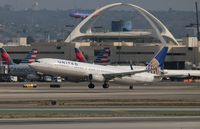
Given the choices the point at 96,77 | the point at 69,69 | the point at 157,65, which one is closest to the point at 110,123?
the point at 69,69

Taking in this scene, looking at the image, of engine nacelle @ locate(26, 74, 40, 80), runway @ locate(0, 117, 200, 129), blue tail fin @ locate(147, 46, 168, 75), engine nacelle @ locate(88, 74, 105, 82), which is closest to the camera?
runway @ locate(0, 117, 200, 129)

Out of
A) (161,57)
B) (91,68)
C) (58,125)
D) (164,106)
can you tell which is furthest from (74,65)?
(58,125)

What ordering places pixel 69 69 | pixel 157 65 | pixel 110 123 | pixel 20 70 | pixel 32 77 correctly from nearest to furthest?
pixel 110 123 < pixel 69 69 < pixel 157 65 < pixel 32 77 < pixel 20 70

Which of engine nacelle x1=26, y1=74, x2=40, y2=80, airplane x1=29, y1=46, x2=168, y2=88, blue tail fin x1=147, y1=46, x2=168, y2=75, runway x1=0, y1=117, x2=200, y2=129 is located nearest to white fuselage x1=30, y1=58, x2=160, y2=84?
airplane x1=29, y1=46, x2=168, y2=88

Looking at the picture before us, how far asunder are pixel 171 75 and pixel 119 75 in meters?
59.6

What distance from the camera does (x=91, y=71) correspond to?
107m

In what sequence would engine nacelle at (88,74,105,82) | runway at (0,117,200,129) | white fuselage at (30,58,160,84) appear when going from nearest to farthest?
1. runway at (0,117,200,129)
2. white fuselage at (30,58,160,84)
3. engine nacelle at (88,74,105,82)

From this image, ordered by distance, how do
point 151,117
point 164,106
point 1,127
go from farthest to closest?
1. point 164,106
2. point 151,117
3. point 1,127

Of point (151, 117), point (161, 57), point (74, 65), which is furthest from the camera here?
point (161, 57)

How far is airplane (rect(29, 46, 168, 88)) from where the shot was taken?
106 metres

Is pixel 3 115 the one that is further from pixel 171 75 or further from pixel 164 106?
pixel 171 75

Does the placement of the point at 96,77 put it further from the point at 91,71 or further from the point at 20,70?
the point at 20,70

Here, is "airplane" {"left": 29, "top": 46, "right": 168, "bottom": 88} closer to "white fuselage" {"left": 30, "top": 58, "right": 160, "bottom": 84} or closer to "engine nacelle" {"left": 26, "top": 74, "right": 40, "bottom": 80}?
"white fuselage" {"left": 30, "top": 58, "right": 160, "bottom": 84}

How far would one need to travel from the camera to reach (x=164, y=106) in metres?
63.4
